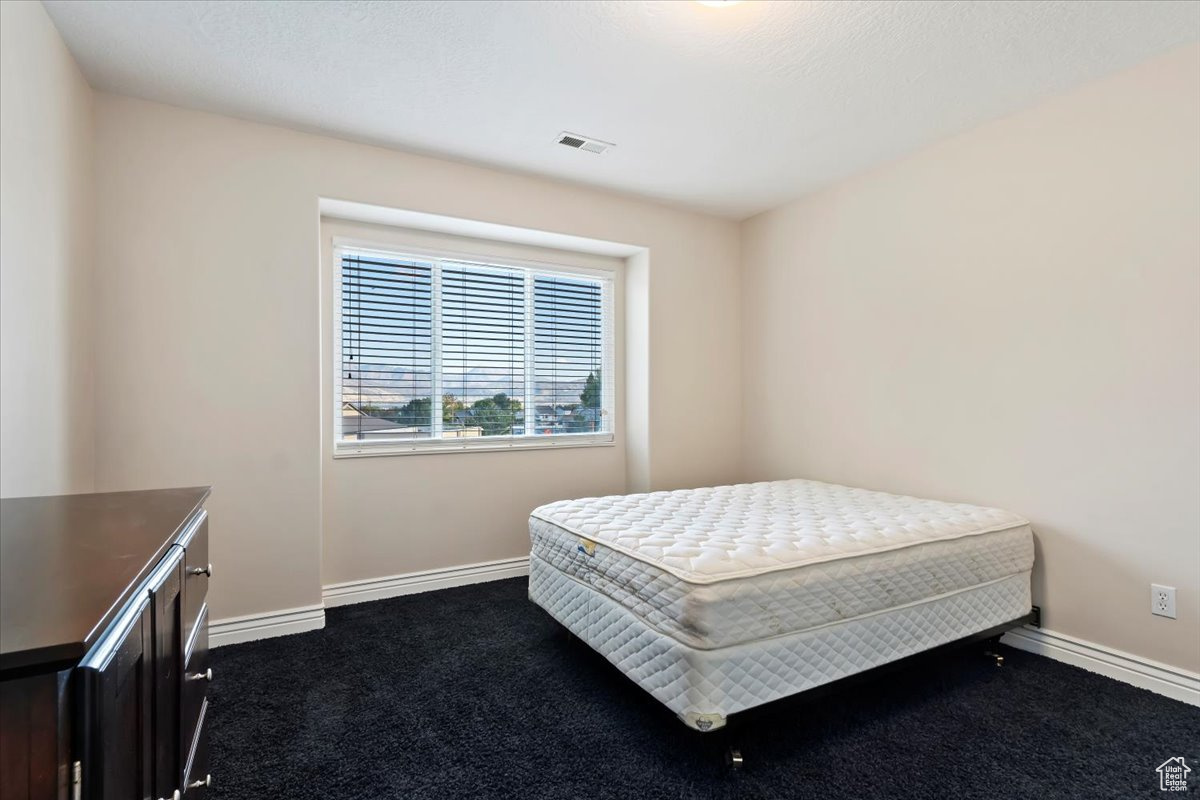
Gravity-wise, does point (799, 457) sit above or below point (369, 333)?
below

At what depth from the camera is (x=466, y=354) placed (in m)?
3.73

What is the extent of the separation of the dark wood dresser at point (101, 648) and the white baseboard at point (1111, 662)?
3195mm

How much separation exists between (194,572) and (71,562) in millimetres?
527

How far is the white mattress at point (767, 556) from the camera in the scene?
1.79 m

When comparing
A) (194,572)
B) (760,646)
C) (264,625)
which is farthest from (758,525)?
(264,625)

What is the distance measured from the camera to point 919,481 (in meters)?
3.12

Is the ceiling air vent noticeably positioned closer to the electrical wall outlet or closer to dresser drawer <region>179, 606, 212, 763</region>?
dresser drawer <region>179, 606, 212, 763</region>

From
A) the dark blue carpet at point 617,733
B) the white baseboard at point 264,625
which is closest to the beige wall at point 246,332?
the white baseboard at point 264,625

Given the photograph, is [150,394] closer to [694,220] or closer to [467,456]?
[467,456]

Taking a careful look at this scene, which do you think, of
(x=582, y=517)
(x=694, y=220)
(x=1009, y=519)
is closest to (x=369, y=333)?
(x=582, y=517)

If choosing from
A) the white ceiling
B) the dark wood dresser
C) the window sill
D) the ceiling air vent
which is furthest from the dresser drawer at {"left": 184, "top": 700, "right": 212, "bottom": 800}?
the ceiling air vent

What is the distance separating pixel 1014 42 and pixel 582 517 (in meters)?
2.54

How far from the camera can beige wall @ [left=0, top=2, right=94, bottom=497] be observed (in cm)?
178

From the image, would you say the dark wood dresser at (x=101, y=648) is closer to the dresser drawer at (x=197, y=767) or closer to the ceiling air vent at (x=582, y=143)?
the dresser drawer at (x=197, y=767)
